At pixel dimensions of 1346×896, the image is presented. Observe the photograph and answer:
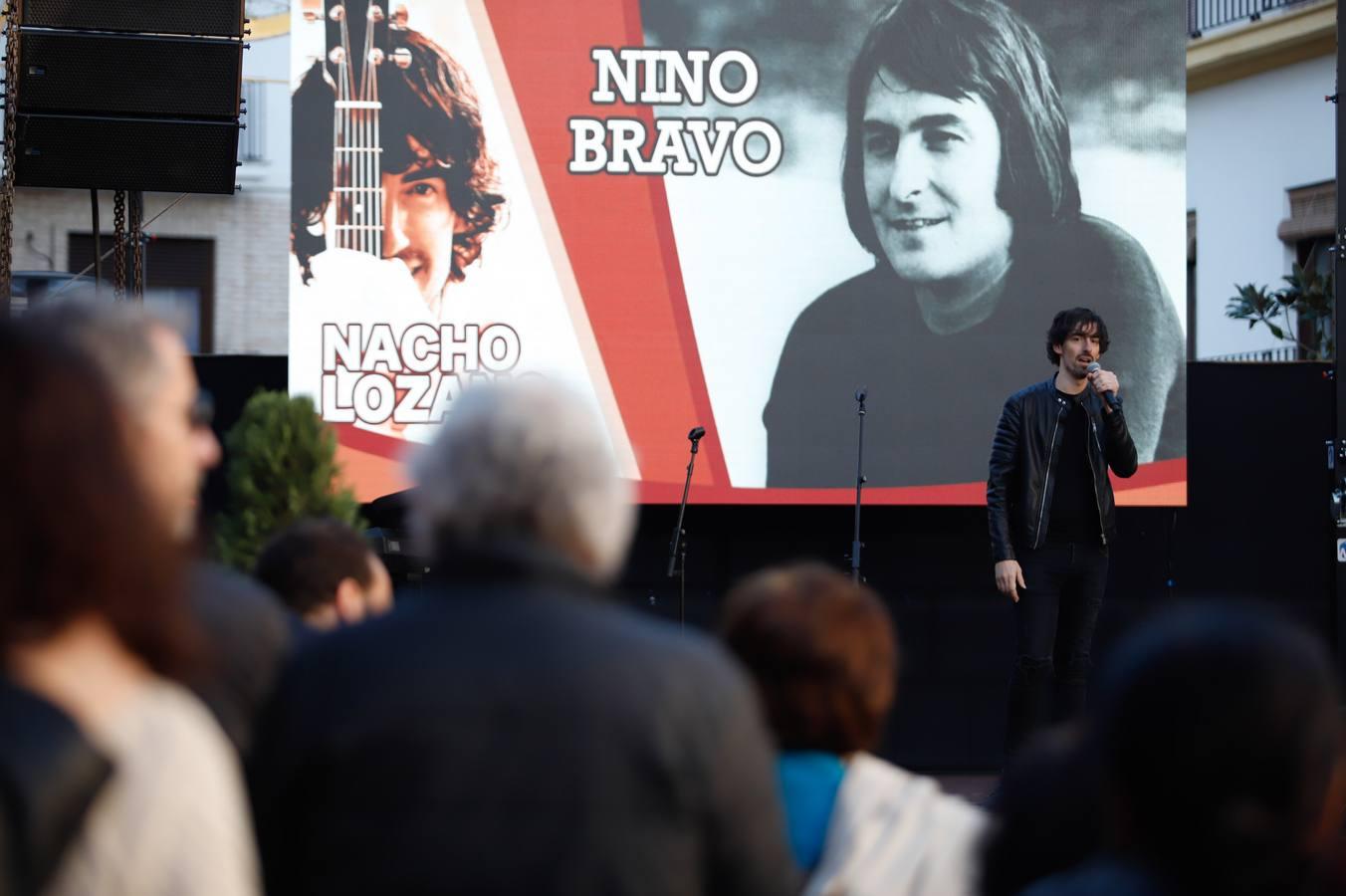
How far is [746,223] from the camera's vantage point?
769 cm

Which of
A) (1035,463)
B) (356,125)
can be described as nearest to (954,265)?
(1035,463)

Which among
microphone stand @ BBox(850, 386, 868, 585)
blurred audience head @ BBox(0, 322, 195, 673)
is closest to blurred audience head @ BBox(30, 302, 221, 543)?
blurred audience head @ BBox(0, 322, 195, 673)

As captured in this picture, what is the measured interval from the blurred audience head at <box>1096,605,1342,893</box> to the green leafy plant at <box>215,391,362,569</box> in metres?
3.34

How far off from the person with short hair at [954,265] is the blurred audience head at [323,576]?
495 cm

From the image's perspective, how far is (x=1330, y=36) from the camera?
13.2m

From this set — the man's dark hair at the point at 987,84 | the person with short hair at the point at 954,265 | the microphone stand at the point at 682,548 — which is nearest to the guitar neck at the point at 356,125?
the microphone stand at the point at 682,548

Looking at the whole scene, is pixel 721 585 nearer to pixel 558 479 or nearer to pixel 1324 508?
pixel 1324 508

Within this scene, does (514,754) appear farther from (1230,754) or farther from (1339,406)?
(1339,406)

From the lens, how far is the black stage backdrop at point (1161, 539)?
7918 mm

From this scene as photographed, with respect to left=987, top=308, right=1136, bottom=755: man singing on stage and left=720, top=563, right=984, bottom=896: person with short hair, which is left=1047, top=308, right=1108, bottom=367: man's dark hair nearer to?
left=987, top=308, right=1136, bottom=755: man singing on stage

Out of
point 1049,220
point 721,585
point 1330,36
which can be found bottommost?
point 721,585

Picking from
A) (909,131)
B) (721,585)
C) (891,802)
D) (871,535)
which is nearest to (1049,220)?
(909,131)

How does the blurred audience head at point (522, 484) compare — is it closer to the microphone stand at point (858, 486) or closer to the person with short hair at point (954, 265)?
Result: the microphone stand at point (858, 486)

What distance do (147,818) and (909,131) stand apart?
6.76m
